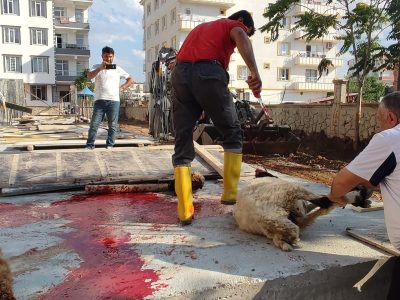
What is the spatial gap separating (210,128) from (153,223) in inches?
266

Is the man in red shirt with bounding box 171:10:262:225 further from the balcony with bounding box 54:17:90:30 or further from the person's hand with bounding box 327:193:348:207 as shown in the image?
the balcony with bounding box 54:17:90:30

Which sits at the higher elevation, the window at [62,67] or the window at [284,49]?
the window at [284,49]

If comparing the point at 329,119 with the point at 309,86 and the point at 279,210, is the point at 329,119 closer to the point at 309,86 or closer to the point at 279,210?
the point at 279,210

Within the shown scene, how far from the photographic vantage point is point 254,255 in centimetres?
237

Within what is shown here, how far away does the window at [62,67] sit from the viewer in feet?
160

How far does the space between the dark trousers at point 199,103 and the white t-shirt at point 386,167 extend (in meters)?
1.21

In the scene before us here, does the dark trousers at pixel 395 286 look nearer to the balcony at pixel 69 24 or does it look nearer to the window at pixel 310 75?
the window at pixel 310 75

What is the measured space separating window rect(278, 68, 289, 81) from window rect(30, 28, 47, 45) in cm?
2715

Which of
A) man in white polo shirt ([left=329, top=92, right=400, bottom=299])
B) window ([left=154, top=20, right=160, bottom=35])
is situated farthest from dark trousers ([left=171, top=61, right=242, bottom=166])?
window ([left=154, top=20, right=160, bottom=35])

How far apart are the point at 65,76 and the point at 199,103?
49.1 m

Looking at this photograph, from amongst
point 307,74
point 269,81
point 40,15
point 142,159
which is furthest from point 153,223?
point 40,15

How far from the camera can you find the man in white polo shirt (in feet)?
6.65

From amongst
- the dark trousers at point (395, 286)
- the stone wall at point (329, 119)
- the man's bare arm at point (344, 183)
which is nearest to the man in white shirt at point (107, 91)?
the man's bare arm at point (344, 183)

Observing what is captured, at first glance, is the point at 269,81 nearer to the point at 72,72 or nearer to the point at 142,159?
the point at 72,72
